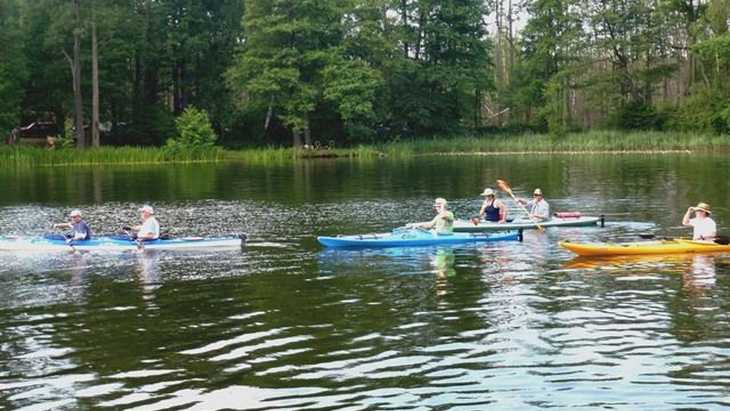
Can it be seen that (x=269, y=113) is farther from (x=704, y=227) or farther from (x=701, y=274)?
(x=701, y=274)

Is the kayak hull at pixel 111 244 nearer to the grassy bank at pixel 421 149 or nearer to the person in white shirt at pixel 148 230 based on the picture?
the person in white shirt at pixel 148 230

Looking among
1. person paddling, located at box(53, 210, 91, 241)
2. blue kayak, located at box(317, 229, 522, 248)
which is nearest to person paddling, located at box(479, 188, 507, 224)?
blue kayak, located at box(317, 229, 522, 248)

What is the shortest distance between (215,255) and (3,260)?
4700mm

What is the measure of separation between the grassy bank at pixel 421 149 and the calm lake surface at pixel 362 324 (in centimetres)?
3319

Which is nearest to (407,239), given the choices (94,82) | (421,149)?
(94,82)

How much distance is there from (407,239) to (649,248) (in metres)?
5.49

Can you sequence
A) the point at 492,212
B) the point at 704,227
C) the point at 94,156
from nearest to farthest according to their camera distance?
the point at 704,227, the point at 492,212, the point at 94,156

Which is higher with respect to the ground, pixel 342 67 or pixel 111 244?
pixel 342 67

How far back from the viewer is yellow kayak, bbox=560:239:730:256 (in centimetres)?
1958

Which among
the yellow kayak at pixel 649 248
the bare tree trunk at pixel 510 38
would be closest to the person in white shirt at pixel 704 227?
the yellow kayak at pixel 649 248

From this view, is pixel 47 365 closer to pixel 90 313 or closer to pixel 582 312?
pixel 90 313

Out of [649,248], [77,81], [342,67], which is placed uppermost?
[342,67]

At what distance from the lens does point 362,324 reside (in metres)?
13.5


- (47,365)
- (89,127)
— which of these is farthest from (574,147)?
(47,365)
